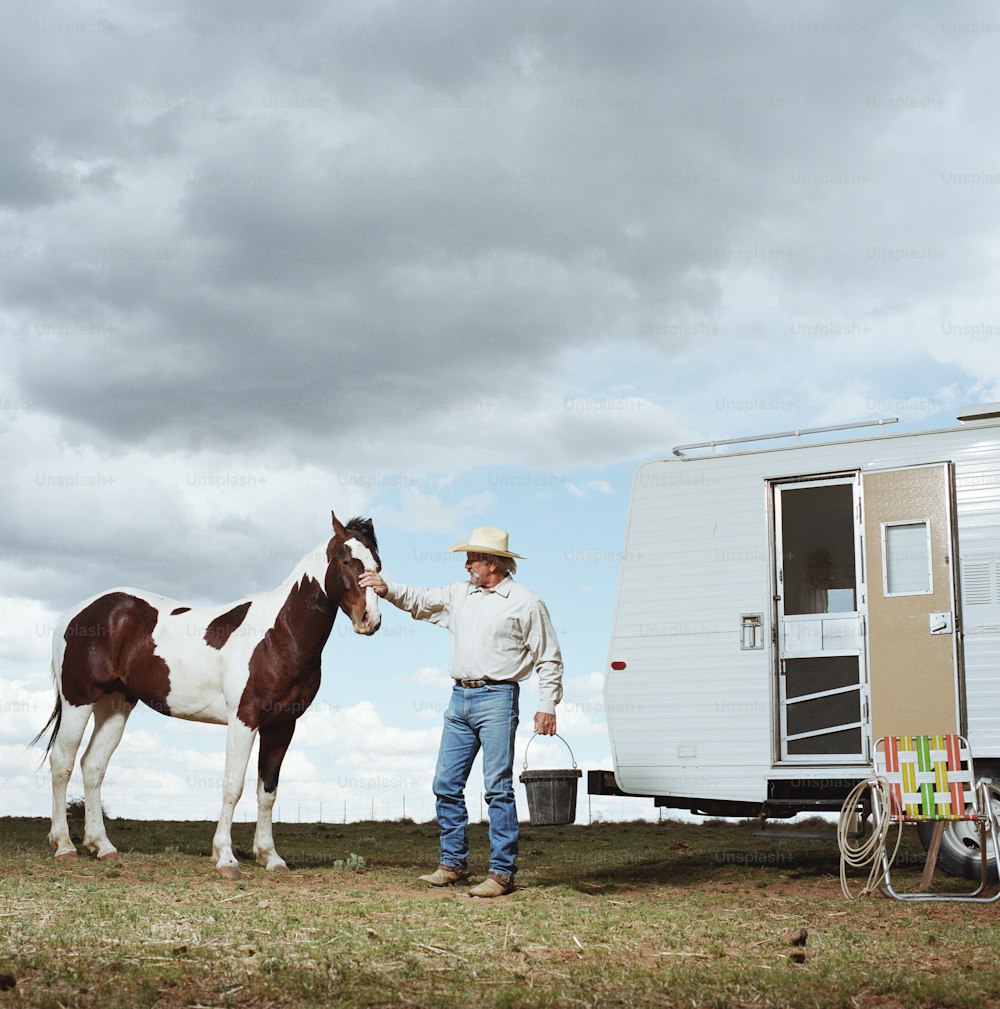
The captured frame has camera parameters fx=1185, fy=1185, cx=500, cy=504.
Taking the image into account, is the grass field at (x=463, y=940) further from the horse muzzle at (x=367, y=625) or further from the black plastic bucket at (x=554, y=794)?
the horse muzzle at (x=367, y=625)

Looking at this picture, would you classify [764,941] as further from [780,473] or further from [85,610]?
[85,610]

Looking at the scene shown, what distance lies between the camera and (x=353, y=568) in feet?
26.7

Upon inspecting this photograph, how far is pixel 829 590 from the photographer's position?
1106cm

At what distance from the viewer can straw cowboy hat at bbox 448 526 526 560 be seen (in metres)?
7.30

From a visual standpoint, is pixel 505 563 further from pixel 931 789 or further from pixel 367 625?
pixel 931 789

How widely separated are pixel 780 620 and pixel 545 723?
282cm

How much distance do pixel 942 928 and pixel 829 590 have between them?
477 centimetres

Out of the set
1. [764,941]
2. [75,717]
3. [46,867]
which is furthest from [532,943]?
[75,717]

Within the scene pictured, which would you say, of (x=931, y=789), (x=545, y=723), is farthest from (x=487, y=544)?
(x=931, y=789)

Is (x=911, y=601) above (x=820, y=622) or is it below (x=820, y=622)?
above

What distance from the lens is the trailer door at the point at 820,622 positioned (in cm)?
900

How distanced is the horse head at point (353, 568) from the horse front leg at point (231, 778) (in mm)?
1181

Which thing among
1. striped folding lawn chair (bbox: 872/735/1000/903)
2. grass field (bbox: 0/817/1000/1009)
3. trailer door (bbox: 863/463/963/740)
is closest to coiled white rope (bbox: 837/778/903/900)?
striped folding lawn chair (bbox: 872/735/1000/903)

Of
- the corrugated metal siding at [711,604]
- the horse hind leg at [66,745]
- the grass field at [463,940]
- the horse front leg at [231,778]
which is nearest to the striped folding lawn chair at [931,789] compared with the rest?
the grass field at [463,940]
